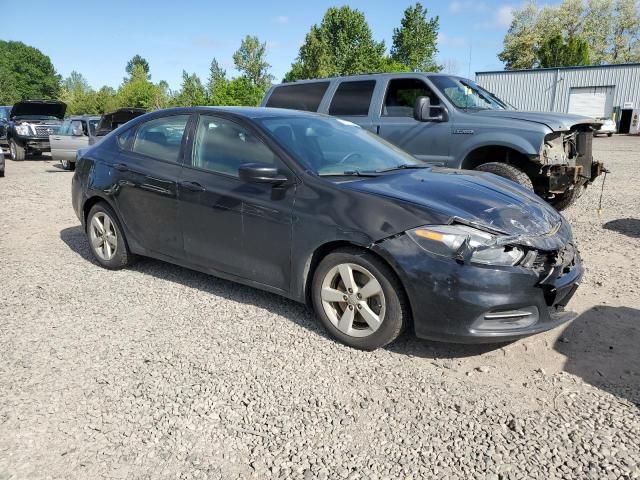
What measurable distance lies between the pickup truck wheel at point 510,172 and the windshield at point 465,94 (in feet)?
3.12

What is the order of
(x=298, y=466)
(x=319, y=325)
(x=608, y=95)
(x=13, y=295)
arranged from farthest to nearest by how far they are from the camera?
1. (x=608, y=95)
2. (x=13, y=295)
3. (x=319, y=325)
4. (x=298, y=466)

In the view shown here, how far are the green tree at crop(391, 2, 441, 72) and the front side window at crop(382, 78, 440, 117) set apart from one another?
5353cm

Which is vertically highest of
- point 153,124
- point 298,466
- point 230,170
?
point 153,124

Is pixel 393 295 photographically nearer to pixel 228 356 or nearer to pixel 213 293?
pixel 228 356

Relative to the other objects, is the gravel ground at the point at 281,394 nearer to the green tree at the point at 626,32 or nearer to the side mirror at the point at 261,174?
the side mirror at the point at 261,174

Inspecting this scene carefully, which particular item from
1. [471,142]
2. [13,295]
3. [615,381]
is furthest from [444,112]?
[13,295]

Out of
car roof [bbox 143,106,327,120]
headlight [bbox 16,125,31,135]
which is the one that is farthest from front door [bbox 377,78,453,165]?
headlight [bbox 16,125,31,135]

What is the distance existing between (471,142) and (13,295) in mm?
5300

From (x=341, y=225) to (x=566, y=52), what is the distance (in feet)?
184

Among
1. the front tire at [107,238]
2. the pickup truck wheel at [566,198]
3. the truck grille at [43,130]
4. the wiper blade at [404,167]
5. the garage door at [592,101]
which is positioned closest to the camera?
the wiper blade at [404,167]

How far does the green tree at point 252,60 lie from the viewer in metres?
65.3

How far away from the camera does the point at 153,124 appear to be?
15.5 ft

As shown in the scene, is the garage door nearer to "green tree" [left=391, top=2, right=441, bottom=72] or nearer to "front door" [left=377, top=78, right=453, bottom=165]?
"green tree" [left=391, top=2, right=441, bottom=72]

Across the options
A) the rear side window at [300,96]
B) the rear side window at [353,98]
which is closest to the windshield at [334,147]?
the rear side window at [353,98]
